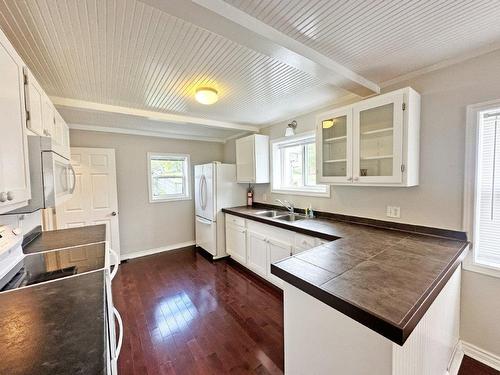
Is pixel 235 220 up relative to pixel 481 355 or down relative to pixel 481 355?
up

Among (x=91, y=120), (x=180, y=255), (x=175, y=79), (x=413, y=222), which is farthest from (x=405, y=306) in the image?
(x=91, y=120)

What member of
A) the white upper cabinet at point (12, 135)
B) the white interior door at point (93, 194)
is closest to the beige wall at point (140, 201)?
the white interior door at point (93, 194)

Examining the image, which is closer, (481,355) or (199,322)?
(481,355)

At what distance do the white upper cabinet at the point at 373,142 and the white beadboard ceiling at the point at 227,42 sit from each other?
274 millimetres

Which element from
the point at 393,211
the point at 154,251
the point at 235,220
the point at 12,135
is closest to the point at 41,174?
the point at 12,135

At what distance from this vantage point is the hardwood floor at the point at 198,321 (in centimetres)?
166

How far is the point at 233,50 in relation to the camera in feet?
5.12

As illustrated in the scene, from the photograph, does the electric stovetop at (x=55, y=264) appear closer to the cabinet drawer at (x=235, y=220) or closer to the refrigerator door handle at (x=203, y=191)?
the cabinet drawer at (x=235, y=220)

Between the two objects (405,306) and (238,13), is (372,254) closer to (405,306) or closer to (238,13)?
(405,306)

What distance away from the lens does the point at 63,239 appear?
1.94m

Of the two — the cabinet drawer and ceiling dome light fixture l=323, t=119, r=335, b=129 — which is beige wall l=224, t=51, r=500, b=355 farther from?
the cabinet drawer

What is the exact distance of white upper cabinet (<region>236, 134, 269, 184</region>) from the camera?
347cm

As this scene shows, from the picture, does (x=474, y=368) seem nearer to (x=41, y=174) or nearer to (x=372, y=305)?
(x=372, y=305)

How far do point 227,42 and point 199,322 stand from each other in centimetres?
242
